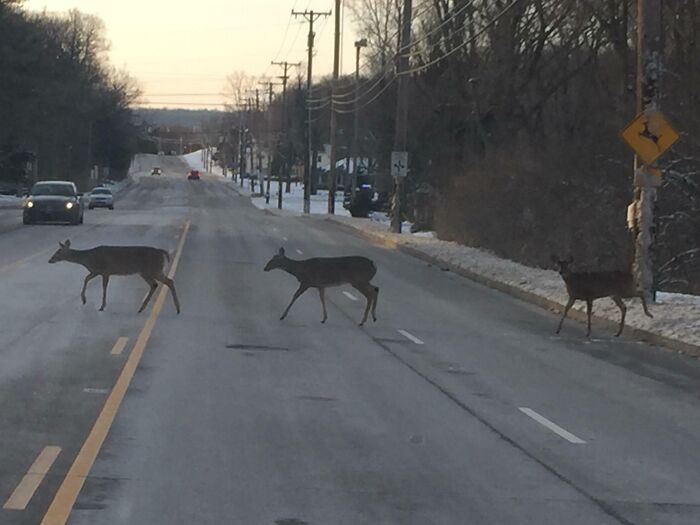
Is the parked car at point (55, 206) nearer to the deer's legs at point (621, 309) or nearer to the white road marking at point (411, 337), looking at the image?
the white road marking at point (411, 337)

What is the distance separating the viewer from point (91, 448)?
9.01 meters

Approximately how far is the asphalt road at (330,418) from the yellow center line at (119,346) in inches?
2.6

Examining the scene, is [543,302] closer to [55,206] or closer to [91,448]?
[91,448]

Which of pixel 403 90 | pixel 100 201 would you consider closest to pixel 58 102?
pixel 100 201

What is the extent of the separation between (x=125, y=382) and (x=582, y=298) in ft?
26.7

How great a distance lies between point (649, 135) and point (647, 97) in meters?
0.66

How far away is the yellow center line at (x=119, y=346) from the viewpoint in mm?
14169

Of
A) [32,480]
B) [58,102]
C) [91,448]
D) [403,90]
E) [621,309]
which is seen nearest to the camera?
[32,480]

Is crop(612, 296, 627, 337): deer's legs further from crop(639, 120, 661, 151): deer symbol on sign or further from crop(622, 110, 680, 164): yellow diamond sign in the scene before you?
crop(639, 120, 661, 151): deer symbol on sign

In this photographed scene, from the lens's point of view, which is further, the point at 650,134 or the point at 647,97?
the point at 647,97

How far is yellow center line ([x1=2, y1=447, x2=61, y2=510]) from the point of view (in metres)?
7.38

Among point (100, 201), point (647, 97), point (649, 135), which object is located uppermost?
point (647, 97)

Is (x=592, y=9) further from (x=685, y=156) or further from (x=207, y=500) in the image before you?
(x=207, y=500)

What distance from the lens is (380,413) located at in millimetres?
10945
